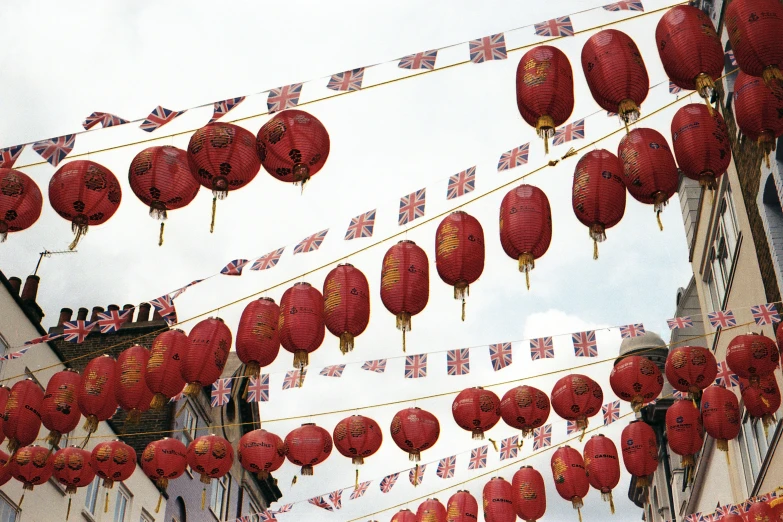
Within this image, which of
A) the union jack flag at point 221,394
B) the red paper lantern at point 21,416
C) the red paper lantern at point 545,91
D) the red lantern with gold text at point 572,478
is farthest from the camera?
the union jack flag at point 221,394

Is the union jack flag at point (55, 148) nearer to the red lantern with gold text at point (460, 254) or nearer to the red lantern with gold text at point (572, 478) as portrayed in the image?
the red lantern with gold text at point (460, 254)

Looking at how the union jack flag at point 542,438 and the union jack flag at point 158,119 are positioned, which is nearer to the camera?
the union jack flag at point 158,119

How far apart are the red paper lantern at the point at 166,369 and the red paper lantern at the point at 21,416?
8.28 ft

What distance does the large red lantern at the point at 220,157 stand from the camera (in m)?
10.6

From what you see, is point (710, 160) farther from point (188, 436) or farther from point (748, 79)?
point (188, 436)

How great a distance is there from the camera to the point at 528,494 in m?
17.0

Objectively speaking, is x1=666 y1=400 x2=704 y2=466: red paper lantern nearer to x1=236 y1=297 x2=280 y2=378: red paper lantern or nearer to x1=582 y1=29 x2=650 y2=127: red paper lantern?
x1=236 y1=297 x2=280 y2=378: red paper lantern

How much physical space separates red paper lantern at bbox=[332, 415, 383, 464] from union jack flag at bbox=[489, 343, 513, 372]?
2.62 metres

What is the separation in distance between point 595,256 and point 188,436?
22.0 m

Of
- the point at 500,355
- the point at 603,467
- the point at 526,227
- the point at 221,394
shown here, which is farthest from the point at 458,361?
the point at 221,394

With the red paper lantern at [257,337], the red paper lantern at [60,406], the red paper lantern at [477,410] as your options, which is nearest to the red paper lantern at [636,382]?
the red paper lantern at [477,410]

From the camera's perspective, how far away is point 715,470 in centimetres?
2488

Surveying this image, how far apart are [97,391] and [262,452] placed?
3744 millimetres

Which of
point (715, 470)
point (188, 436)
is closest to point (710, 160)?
point (715, 470)
